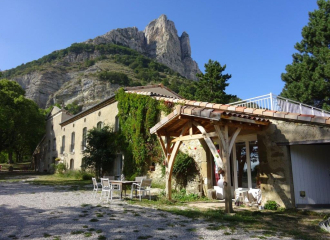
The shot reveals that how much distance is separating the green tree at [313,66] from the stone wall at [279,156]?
12535 millimetres

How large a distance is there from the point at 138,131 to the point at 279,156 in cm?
788

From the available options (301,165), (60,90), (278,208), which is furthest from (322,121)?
(60,90)

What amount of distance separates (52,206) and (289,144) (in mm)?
6743

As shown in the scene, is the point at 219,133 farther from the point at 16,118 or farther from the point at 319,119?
the point at 16,118

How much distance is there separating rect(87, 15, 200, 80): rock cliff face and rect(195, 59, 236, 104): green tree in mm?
68033

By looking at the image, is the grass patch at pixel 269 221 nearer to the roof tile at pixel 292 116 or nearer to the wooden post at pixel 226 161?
the wooden post at pixel 226 161

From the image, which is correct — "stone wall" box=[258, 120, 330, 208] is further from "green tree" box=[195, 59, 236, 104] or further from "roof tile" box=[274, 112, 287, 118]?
"green tree" box=[195, 59, 236, 104]

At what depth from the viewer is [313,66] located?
63.4 ft

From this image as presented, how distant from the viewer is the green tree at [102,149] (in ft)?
51.2

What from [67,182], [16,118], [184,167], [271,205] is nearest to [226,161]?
[271,205]

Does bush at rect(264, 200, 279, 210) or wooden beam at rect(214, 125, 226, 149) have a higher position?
wooden beam at rect(214, 125, 226, 149)

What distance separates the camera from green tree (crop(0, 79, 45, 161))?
83.6 ft

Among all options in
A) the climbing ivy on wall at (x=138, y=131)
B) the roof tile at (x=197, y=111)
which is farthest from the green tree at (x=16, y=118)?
the roof tile at (x=197, y=111)

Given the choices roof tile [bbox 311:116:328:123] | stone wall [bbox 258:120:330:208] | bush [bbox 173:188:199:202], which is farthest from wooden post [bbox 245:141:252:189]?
roof tile [bbox 311:116:328:123]
